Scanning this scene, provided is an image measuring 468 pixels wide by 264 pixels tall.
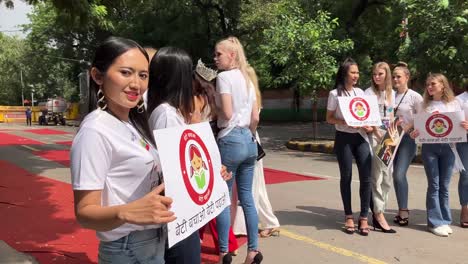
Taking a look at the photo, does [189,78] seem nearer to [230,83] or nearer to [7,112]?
[230,83]

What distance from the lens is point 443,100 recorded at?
5.49m

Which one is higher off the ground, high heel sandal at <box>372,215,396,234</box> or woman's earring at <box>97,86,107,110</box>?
woman's earring at <box>97,86,107,110</box>

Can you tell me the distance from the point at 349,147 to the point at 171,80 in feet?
9.41

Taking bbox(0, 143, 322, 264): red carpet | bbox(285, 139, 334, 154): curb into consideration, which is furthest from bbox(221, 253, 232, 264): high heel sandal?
bbox(285, 139, 334, 154): curb

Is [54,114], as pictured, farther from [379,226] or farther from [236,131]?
Result: [236,131]

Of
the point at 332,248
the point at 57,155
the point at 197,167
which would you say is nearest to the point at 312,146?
the point at 57,155

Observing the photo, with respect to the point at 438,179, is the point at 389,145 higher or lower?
higher

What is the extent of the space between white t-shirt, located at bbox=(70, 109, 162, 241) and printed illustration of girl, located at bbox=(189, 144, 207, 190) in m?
0.15

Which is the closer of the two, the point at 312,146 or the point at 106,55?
the point at 106,55

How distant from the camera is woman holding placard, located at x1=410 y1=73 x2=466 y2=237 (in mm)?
5305

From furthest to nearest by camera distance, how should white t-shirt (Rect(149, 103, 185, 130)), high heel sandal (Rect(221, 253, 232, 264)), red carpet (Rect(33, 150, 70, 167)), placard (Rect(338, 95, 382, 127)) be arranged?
red carpet (Rect(33, 150, 70, 167)), placard (Rect(338, 95, 382, 127)), high heel sandal (Rect(221, 253, 232, 264)), white t-shirt (Rect(149, 103, 185, 130))

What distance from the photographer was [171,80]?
8.93 ft

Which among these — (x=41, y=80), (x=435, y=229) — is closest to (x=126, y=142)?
(x=435, y=229)

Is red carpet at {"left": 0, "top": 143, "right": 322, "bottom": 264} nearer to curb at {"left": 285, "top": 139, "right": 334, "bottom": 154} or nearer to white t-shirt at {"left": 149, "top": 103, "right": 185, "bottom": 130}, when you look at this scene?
white t-shirt at {"left": 149, "top": 103, "right": 185, "bottom": 130}
